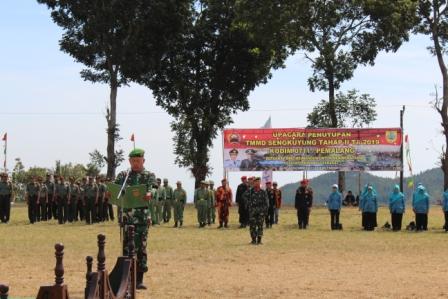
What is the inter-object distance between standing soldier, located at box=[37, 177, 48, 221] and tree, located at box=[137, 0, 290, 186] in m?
19.2

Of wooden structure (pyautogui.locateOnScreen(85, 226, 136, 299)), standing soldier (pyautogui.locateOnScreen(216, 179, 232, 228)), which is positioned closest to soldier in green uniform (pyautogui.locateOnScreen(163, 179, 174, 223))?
standing soldier (pyautogui.locateOnScreen(216, 179, 232, 228))

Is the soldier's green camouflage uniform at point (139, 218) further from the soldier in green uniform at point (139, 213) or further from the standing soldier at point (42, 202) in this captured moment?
the standing soldier at point (42, 202)

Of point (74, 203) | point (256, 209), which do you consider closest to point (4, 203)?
point (74, 203)

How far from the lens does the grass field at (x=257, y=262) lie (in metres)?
11.6

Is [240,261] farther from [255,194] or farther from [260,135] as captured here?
[260,135]

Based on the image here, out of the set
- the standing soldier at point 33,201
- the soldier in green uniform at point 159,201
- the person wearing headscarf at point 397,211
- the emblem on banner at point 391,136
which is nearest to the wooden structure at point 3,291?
the person wearing headscarf at point 397,211

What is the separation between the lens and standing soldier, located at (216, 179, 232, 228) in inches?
1102

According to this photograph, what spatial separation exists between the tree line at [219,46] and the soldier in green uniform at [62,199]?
14.1m

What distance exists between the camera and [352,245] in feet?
66.0

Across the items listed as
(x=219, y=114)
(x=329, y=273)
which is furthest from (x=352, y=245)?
(x=219, y=114)

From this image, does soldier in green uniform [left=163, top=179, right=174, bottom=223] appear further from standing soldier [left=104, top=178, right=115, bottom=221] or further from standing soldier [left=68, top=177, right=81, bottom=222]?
standing soldier [left=68, top=177, right=81, bottom=222]

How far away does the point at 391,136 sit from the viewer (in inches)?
1607

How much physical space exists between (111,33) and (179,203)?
18490 mm

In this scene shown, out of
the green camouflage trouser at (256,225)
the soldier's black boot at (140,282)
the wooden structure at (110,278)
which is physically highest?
the green camouflage trouser at (256,225)
